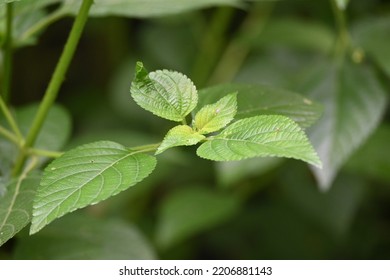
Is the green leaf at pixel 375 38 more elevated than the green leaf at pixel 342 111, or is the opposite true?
the green leaf at pixel 375 38

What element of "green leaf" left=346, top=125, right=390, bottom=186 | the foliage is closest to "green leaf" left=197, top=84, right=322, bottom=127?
the foliage

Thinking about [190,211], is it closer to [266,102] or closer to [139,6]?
[139,6]

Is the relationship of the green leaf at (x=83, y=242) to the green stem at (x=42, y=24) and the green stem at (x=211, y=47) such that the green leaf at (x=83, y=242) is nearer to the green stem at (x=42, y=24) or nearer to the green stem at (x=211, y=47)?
the green stem at (x=42, y=24)

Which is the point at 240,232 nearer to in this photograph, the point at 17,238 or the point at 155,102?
the point at 17,238

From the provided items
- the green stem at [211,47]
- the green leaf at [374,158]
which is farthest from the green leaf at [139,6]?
the green stem at [211,47]

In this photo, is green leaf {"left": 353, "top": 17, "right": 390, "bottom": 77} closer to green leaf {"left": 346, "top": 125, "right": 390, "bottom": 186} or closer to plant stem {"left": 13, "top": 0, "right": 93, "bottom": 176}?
green leaf {"left": 346, "top": 125, "right": 390, "bottom": 186}

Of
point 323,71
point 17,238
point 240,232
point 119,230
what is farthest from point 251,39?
point 17,238
